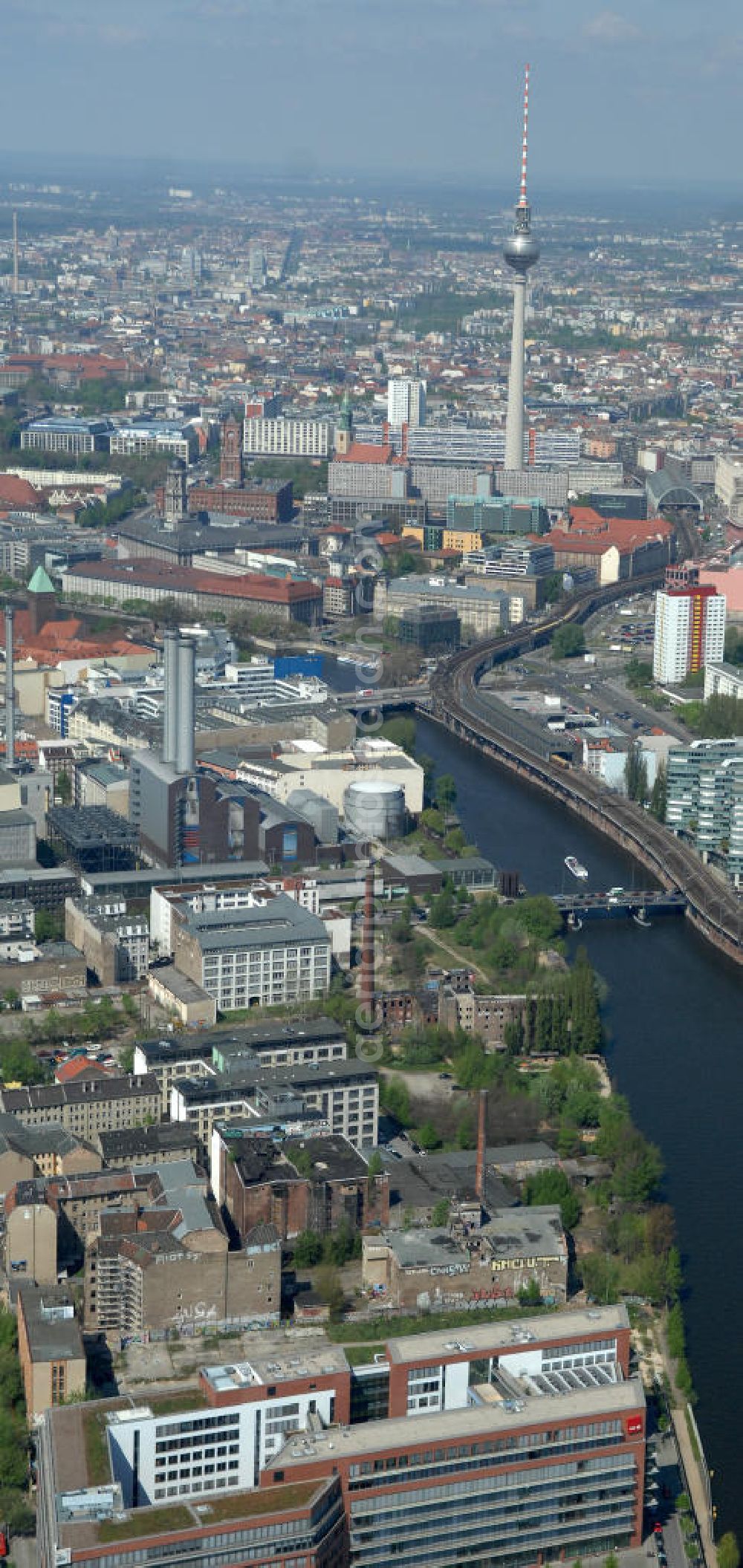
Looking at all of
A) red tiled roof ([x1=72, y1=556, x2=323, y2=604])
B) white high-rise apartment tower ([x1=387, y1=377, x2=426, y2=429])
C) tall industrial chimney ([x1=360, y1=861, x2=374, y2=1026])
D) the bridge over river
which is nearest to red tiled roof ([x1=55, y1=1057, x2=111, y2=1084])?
tall industrial chimney ([x1=360, y1=861, x2=374, y2=1026])

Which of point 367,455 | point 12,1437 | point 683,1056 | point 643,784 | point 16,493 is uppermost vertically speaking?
point 367,455

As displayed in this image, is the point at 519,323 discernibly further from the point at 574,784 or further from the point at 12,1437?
the point at 12,1437

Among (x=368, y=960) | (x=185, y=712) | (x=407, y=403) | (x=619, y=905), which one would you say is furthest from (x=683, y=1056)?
(x=407, y=403)

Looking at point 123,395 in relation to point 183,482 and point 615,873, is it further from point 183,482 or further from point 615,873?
point 615,873

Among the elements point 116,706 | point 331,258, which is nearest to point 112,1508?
point 116,706

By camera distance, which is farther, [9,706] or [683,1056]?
[9,706]

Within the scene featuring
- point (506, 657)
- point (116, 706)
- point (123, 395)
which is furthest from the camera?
point (123, 395)
